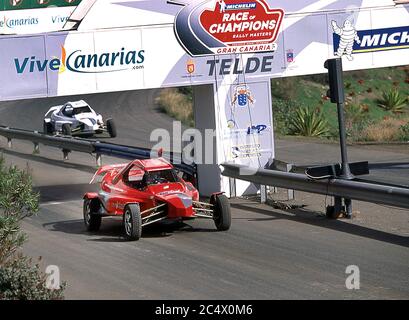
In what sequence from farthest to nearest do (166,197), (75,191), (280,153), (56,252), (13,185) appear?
(280,153) < (75,191) < (166,197) < (56,252) < (13,185)

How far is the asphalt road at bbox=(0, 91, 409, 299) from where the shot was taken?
1138cm

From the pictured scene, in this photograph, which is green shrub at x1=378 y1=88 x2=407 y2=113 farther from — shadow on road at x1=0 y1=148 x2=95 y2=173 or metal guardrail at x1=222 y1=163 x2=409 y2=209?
metal guardrail at x1=222 y1=163 x2=409 y2=209

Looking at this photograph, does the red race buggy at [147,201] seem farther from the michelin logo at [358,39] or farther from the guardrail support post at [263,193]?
the michelin logo at [358,39]

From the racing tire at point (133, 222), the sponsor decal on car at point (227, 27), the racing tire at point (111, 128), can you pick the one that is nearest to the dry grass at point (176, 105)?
the racing tire at point (111, 128)

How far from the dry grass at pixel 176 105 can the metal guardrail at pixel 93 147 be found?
7979 millimetres

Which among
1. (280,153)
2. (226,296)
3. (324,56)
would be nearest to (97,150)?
(280,153)

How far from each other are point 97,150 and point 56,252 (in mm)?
10481

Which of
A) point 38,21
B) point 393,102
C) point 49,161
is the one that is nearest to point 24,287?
point 38,21

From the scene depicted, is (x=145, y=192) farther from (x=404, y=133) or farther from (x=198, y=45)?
(x=404, y=133)

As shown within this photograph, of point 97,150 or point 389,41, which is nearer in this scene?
point 389,41

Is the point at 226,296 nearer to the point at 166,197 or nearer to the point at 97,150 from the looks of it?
the point at 166,197

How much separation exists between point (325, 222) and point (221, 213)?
6.74ft

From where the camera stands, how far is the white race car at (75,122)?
105 feet

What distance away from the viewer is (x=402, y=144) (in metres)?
27.7
